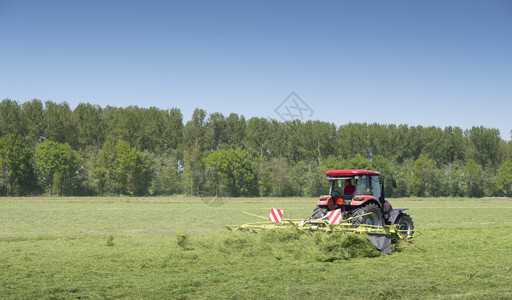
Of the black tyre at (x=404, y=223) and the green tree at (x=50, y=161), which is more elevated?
the green tree at (x=50, y=161)

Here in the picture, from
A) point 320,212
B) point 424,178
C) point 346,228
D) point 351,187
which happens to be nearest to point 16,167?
point 320,212

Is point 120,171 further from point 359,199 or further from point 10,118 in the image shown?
point 359,199

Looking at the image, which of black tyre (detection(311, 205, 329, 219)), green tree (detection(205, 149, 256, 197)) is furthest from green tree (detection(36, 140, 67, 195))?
black tyre (detection(311, 205, 329, 219))

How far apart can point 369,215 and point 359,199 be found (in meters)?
0.60

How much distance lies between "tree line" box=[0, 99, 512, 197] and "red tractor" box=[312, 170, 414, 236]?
52.2 m

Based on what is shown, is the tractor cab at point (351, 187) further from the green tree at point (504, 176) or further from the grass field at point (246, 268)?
the green tree at point (504, 176)

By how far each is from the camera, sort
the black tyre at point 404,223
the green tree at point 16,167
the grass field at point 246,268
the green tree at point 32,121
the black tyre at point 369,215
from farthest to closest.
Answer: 1. the green tree at point 32,121
2. the green tree at point 16,167
3. the black tyre at point 404,223
4. the black tyre at point 369,215
5. the grass field at point 246,268

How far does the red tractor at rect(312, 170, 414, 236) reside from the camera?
13250 millimetres

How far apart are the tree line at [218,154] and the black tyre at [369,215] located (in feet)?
174

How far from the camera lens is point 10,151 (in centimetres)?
6241

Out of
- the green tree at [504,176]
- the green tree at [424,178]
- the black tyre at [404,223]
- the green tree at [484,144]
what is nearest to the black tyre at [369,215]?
the black tyre at [404,223]

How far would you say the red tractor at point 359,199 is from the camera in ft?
43.5

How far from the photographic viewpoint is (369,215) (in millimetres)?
12961

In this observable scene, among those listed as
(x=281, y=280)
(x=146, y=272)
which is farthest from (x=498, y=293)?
(x=146, y=272)
